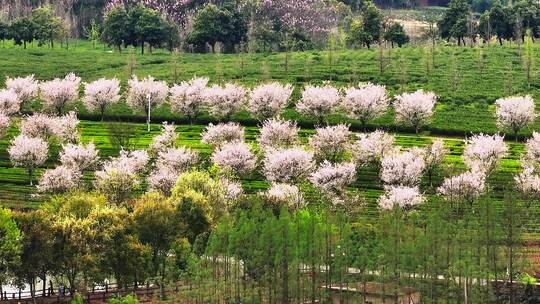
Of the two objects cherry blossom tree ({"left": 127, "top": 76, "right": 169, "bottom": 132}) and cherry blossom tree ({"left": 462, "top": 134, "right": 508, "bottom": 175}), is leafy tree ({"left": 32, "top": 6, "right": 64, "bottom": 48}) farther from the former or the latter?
cherry blossom tree ({"left": 462, "top": 134, "right": 508, "bottom": 175})

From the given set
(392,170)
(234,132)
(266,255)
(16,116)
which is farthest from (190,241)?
(16,116)

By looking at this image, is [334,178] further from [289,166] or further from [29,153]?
[29,153]

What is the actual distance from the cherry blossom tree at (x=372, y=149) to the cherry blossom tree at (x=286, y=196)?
1335cm

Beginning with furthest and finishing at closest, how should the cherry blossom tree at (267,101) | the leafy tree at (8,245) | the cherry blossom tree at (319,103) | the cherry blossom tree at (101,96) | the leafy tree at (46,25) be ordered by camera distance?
1. the leafy tree at (46,25)
2. the cherry blossom tree at (101,96)
3. the cherry blossom tree at (267,101)
4. the cherry blossom tree at (319,103)
5. the leafy tree at (8,245)

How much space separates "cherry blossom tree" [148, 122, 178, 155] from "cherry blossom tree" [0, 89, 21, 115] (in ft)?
71.5

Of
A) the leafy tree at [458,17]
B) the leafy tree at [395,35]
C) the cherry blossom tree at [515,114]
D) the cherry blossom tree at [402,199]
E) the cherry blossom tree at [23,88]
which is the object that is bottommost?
the cherry blossom tree at [402,199]

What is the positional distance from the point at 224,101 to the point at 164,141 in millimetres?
16179

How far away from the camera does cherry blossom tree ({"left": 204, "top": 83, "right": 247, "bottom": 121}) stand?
415 feet

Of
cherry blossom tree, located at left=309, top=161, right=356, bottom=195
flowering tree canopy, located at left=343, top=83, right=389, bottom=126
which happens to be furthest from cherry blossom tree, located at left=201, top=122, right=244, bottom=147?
flowering tree canopy, located at left=343, top=83, right=389, bottom=126

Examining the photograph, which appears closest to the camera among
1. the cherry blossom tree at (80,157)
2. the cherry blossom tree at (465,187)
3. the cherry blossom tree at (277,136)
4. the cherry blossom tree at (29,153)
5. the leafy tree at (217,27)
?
the cherry blossom tree at (465,187)

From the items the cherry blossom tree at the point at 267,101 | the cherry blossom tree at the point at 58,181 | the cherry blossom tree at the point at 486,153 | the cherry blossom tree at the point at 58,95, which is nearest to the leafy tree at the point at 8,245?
the cherry blossom tree at the point at 58,181

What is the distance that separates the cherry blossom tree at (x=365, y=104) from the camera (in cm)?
12212

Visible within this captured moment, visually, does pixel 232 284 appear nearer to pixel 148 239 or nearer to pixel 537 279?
pixel 148 239

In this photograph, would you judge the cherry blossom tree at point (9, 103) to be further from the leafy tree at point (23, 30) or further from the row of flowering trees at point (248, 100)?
the leafy tree at point (23, 30)
